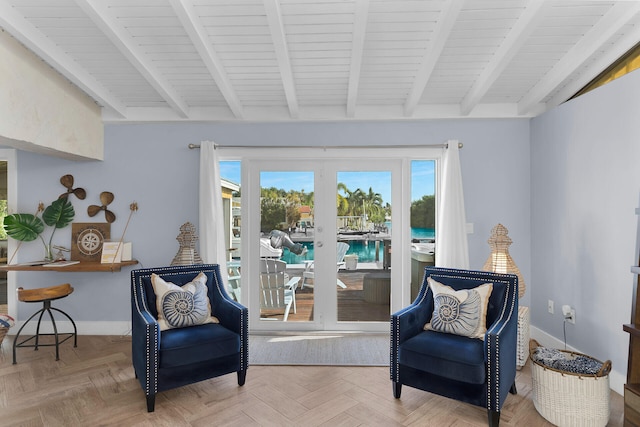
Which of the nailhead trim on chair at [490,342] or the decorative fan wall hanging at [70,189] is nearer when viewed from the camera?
the nailhead trim on chair at [490,342]

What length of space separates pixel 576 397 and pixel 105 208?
4.35 metres

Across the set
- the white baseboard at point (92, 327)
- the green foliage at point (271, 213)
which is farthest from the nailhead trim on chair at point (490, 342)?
the white baseboard at point (92, 327)

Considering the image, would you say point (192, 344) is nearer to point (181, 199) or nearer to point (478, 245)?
point (181, 199)

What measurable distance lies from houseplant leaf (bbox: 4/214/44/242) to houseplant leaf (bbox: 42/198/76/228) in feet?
0.30

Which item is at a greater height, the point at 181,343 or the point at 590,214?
the point at 590,214

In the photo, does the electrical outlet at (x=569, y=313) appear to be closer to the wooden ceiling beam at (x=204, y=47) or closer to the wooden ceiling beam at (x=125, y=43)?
the wooden ceiling beam at (x=204, y=47)

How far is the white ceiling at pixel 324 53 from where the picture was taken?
2268 mm

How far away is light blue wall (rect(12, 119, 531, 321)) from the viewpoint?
12.4 ft

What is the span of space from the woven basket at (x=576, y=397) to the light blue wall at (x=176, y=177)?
1.70m

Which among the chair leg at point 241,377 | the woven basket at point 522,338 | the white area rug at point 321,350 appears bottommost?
the white area rug at point 321,350

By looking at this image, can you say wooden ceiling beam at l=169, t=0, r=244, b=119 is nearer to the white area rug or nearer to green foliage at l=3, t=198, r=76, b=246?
green foliage at l=3, t=198, r=76, b=246

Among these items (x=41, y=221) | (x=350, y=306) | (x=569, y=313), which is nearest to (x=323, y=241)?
(x=350, y=306)

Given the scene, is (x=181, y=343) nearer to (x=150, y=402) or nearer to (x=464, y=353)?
(x=150, y=402)

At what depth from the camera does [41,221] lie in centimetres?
373
